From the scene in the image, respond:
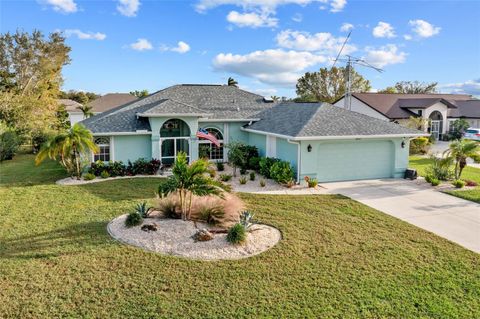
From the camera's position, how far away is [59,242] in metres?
9.62

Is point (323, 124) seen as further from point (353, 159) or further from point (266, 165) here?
point (266, 165)

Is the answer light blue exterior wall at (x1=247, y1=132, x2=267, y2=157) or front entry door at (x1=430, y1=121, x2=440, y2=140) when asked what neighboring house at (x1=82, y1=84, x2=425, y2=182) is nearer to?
light blue exterior wall at (x1=247, y1=132, x2=267, y2=157)

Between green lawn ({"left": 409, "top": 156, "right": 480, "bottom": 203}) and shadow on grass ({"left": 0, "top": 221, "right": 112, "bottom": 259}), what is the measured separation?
14707mm

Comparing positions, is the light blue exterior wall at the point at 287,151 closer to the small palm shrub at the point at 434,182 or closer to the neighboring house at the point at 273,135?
the neighboring house at the point at 273,135

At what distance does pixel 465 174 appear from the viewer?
69.4ft

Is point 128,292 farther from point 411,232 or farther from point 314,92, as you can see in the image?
point 314,92

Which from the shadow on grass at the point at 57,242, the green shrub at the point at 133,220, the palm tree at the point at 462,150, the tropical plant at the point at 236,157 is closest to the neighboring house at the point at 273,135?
the tropical plant at the point at 236,157

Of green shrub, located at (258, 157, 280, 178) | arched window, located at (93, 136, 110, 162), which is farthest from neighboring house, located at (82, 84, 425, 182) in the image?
green shrub, located at (258, 157, 280, 178)

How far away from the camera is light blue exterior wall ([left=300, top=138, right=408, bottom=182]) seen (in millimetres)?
17984

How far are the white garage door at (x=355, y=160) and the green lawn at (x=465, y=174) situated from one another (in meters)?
2.92

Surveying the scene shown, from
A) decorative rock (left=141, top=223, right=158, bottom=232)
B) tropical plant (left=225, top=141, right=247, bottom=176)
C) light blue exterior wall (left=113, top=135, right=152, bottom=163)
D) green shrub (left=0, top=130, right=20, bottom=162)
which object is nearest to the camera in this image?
decorative rock (left=141, top=223, right=158, bottom=232)

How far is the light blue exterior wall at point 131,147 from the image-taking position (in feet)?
68.3

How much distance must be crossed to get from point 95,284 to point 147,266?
123 centimetres

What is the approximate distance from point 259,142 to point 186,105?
529 centimetres
